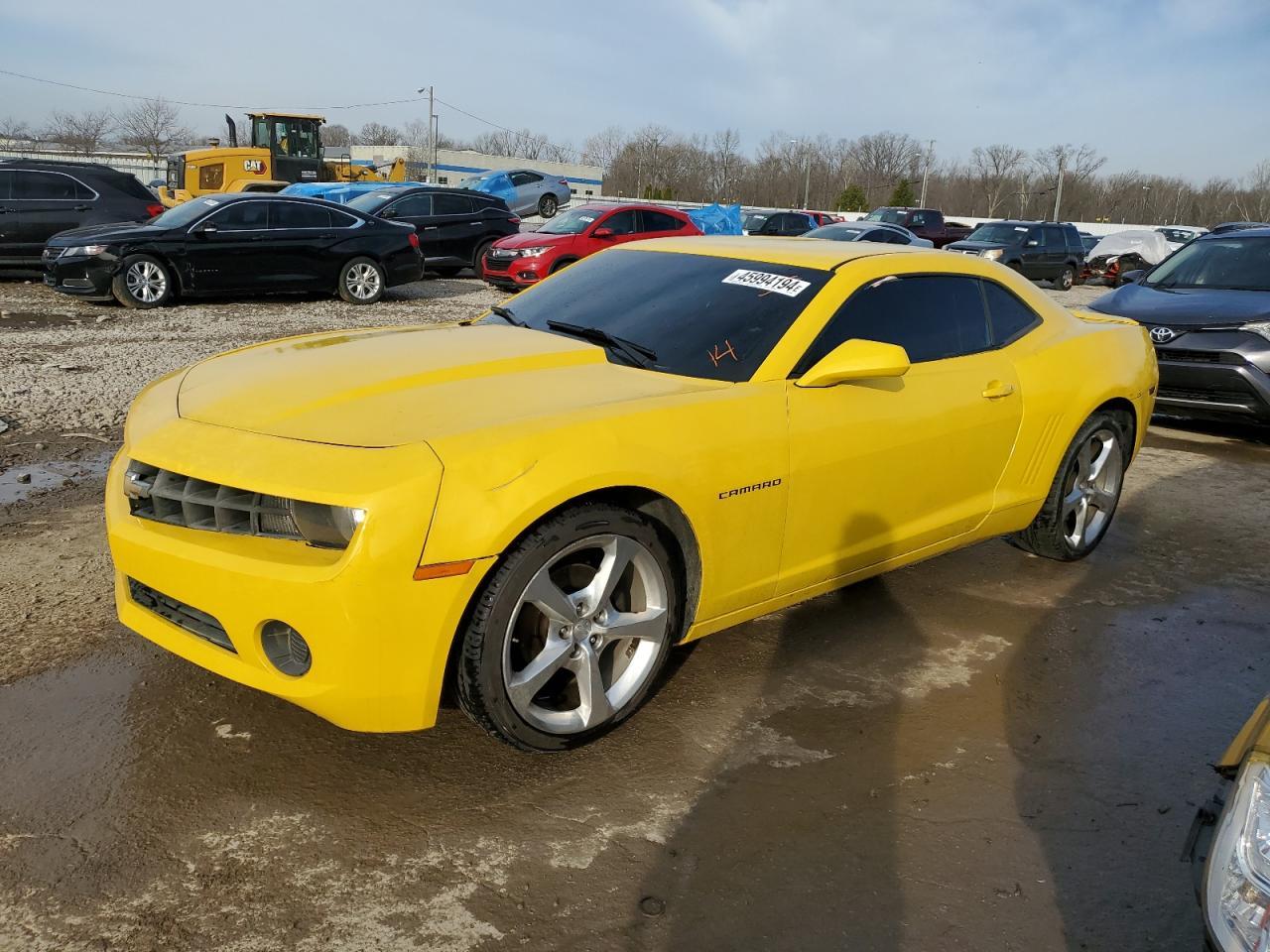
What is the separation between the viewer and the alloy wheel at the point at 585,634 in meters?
2.87

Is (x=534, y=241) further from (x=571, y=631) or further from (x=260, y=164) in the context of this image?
(x=260, y=164)

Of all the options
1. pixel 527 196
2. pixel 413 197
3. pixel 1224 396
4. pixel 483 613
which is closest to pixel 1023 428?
pixel 483 613

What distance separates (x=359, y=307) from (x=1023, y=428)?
34.5ft

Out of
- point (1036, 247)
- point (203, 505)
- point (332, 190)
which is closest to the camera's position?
point (203, 505)

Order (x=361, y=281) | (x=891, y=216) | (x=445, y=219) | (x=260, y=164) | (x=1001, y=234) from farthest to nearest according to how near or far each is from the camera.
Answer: (x=891, y=216)
(x=260, y=164)
(x=1001, y=234)
(x=445, y=219)
(x=361, y=281)

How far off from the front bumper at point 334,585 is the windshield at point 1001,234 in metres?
22.8

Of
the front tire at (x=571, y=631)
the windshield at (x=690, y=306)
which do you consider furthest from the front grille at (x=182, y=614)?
the windshield at (x=690, y=306)

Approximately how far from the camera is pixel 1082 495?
4.92 meters

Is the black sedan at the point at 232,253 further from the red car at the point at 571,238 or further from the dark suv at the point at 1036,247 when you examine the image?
the dark suv at the point at 1036,247

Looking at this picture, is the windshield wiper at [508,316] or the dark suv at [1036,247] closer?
the windshield wiper at [508,316]

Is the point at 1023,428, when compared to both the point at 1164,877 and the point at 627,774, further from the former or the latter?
the point at 627,774

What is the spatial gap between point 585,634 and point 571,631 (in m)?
0.06

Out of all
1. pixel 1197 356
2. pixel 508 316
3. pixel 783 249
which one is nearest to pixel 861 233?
pixel 1197 356

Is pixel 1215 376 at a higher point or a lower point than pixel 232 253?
lower
